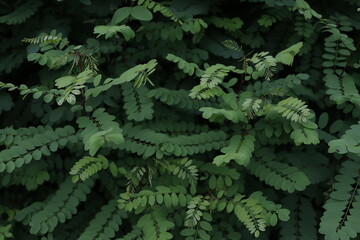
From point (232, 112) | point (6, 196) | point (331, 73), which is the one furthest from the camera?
point (6, 196)

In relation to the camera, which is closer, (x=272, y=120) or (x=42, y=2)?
(x=272, y=120)

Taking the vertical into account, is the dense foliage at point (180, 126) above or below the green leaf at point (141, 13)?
below

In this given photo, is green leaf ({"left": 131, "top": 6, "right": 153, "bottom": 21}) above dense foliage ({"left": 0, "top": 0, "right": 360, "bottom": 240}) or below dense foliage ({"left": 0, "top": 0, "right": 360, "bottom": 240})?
above

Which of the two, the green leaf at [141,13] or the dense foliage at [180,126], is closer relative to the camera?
the dense foliage at [180,126]

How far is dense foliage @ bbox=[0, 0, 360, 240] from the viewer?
1.85 meters

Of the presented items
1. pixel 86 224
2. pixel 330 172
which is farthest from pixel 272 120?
pixel 86 224

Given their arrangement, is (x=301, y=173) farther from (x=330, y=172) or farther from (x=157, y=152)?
(x=157, y=152)

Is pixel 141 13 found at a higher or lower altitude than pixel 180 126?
higher

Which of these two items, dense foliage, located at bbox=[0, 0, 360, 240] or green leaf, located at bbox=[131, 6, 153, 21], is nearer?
dense foliage, located at bbox=[0, 0, 360, 240]

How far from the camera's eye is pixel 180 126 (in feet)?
7.14

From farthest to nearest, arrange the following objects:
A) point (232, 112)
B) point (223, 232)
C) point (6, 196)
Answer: point (6, 196) → point (223, 232) → point (232, 112)

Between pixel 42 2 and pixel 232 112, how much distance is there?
132 centimetres

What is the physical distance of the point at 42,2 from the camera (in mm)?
2418

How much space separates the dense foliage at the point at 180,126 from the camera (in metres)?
1.85
